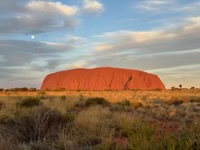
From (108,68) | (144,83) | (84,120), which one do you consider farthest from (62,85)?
(84,120)

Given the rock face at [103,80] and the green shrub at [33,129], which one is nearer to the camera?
the green shrub at [33,129]

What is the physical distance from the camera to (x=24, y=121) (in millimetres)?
10453

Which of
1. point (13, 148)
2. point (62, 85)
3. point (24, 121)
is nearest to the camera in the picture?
point (13, 148)

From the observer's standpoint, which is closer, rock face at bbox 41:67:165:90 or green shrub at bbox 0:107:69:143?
green shrub at bbox 0:107:69:143

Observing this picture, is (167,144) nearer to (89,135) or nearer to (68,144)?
(68,144)

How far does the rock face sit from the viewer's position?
162750 millimetres

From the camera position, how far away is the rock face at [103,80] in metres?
163

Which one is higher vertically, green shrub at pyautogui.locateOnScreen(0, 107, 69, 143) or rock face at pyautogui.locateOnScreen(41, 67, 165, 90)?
rock face at pyautogui.locateOnScreen(41, 67, 165, 90)

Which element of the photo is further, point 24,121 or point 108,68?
point 108,68

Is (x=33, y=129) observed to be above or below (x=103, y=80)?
below

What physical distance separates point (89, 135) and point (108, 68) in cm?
16302

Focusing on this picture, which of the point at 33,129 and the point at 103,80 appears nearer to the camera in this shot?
the point at 33,129

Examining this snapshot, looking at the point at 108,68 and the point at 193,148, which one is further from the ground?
the point at 108,68

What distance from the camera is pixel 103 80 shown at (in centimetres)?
16400
